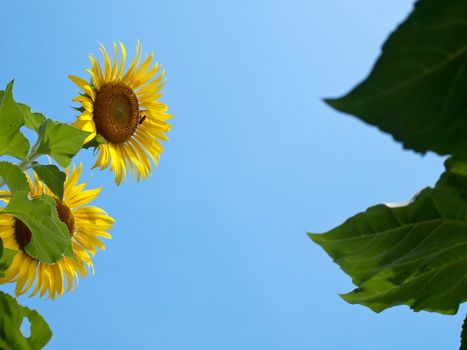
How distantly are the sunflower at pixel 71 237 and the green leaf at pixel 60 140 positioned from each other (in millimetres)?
1016

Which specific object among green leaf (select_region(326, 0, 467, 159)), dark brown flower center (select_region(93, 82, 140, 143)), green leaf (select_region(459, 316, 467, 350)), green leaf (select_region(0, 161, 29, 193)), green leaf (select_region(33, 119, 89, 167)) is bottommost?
green leaf (select_region(459, 316, 467, 350))

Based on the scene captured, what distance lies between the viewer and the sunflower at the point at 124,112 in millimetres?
3506

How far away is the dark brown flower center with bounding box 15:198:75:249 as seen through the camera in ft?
10.1

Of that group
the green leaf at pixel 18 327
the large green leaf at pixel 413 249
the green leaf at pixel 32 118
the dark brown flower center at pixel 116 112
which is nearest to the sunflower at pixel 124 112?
the dark brown flower center at pixel 116 112

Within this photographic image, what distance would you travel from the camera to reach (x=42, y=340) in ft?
5.41

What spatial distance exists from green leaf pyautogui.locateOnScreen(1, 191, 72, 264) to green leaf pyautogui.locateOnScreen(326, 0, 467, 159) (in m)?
1.32

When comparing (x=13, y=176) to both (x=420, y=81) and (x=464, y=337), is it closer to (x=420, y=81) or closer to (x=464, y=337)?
(x=464, y=337)

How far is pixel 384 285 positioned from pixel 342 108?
2.18ft

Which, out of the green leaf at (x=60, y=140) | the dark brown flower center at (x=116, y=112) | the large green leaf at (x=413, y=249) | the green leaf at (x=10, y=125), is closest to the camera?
the large green leaf at (x=413, y=249)

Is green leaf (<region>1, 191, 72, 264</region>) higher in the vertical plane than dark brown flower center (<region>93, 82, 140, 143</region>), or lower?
lower

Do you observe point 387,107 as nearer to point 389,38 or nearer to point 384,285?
point 389,38

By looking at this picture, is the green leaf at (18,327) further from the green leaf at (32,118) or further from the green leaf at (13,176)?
the green leaf at (32,118)

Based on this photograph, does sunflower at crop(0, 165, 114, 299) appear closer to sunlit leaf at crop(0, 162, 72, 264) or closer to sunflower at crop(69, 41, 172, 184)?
sunflower at crop(69, 41, 172, 184)

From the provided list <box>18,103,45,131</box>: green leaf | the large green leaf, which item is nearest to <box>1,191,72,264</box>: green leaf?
<box>18,103,45,131</box>: green leaf
